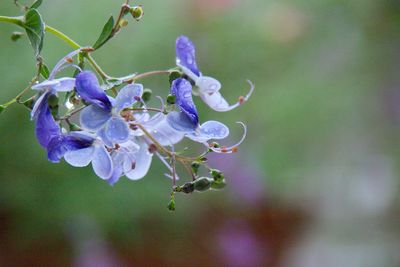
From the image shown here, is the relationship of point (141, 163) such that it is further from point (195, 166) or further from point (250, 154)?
point (250, 154)

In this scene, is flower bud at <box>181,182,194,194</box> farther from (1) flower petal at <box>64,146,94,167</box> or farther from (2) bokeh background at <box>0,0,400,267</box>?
(2) bokeh background at <box>0,0,400,267</box>

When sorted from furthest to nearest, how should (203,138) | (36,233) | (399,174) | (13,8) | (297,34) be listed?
(399,174), (297,34), (36,233), (13,8), (203,138)

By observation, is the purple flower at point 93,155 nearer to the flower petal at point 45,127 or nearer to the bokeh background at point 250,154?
the flower petal at point 45,127

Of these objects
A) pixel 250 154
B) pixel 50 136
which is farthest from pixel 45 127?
pixel 250 154

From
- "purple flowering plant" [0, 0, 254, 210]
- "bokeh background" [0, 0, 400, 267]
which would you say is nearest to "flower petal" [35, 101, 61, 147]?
"purple flowering plant" [0, 0, 254, 210]

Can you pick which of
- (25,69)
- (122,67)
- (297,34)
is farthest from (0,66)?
(297,34)

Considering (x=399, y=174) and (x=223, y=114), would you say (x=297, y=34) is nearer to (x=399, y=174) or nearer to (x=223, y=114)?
(x=223, y=114)

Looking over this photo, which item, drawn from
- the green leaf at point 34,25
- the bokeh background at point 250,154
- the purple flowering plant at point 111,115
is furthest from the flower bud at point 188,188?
the bokeh background at point 250,154
